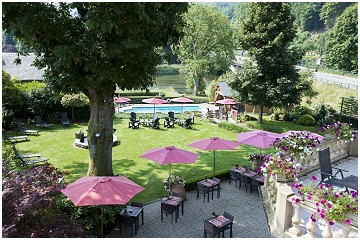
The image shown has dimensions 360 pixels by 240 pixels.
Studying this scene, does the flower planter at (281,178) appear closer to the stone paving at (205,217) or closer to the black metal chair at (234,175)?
the stone paving at (205,217)

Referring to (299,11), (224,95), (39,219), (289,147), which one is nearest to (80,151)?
(39,219)

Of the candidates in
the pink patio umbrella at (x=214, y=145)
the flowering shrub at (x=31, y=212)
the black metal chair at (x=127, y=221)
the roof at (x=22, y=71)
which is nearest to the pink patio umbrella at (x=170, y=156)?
the pink patio umbrella at (x=214, y=145)

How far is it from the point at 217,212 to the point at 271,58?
55.2 feet

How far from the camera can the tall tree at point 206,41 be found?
164ft

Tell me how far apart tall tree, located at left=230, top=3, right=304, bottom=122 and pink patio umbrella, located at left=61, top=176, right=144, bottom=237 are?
18460 mm

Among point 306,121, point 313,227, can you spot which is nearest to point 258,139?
point 313,227

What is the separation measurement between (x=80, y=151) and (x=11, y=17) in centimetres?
1033

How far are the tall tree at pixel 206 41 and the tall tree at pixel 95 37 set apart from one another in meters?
37.4

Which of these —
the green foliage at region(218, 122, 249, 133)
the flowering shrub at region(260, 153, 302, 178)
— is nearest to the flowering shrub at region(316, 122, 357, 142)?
the flowering shrub at region(260, 153, 302, 178)

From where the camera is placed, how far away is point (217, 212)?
42.6ft

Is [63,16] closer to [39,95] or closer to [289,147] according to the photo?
[289,147]

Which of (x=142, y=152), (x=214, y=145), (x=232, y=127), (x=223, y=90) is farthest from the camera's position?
(x=223, y=90)

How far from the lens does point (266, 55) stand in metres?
26.7

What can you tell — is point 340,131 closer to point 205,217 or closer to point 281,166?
point 281,166
